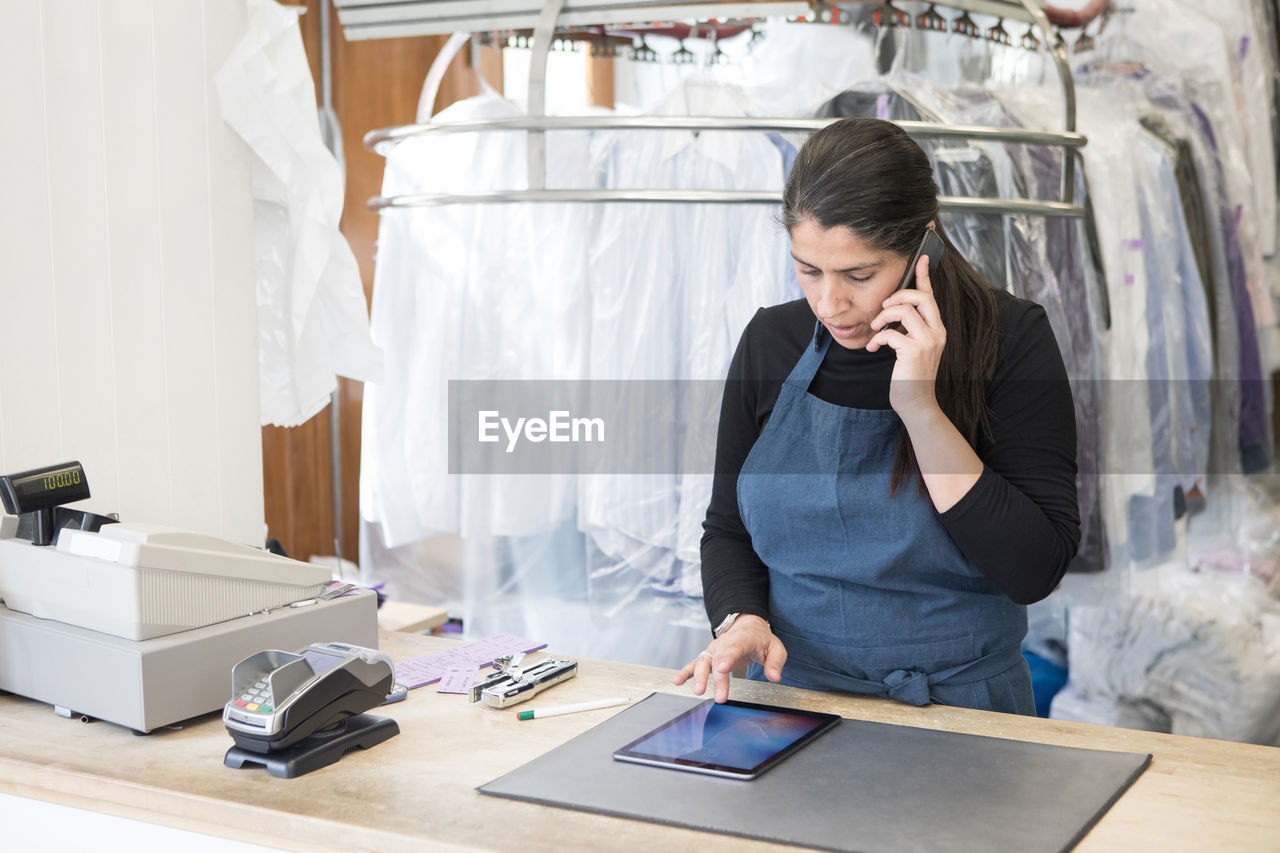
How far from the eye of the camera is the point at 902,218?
4.85 feet

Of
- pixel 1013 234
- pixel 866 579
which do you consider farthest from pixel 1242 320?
pixel 866 579

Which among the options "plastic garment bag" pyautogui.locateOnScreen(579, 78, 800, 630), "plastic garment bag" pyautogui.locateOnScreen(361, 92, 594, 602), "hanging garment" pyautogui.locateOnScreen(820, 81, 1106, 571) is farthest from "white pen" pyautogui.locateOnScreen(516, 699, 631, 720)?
"hanging garment" pyautogui.locateOnScreen(820, 81, 1106, 571)

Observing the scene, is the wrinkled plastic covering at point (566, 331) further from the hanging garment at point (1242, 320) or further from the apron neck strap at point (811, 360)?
the hanging garment at point (1242, 320)

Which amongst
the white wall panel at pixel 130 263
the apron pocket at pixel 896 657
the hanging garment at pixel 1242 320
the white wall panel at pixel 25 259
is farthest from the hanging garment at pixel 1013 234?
the white wall panel at pixel 25 259

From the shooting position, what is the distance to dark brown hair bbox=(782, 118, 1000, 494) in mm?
1453

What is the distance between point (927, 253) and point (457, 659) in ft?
2.76

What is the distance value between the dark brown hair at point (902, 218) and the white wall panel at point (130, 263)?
0.93 metres

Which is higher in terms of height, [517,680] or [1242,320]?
[1242,320]

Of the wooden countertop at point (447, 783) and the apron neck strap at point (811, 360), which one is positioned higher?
the apron neck strap at point (811, 360)

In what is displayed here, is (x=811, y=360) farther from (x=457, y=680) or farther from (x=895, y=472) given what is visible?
(x=457, y=680)

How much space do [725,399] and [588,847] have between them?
2.76 feet

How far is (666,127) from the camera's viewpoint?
224cm

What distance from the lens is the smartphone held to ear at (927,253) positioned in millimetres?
1482

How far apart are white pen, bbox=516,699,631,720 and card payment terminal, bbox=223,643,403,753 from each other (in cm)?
16
